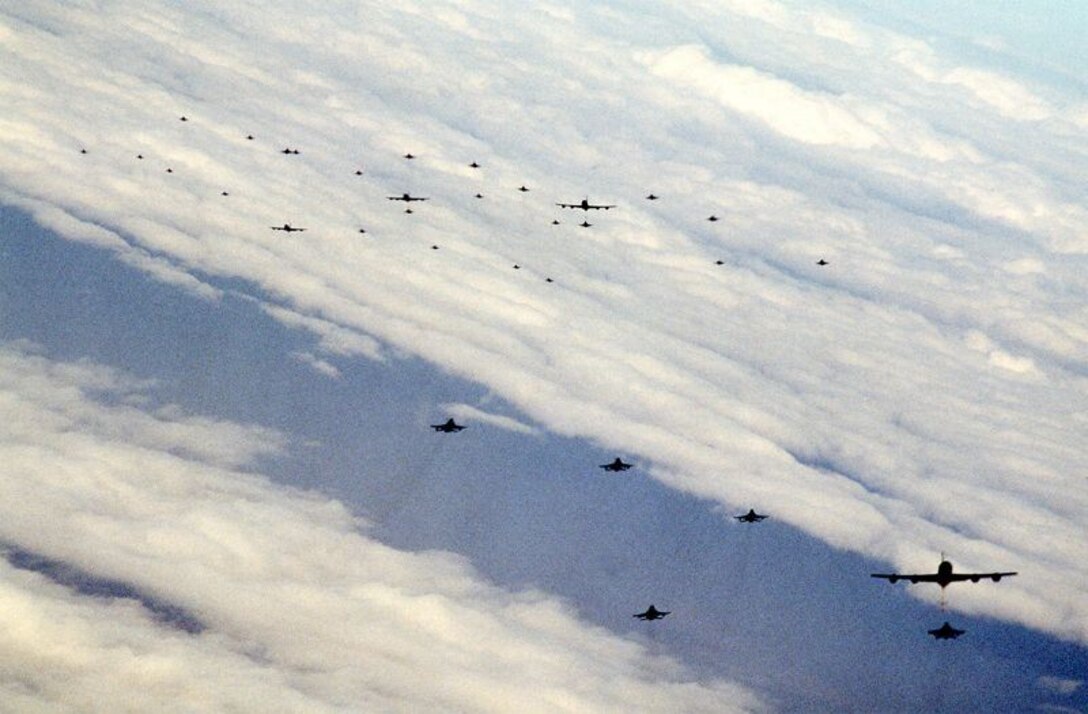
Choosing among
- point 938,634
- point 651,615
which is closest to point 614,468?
point 651,615

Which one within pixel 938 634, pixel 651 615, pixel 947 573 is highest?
pixel 947 573

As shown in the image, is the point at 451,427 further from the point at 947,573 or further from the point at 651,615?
the point at 947,573

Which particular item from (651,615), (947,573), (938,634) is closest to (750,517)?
(651,615)

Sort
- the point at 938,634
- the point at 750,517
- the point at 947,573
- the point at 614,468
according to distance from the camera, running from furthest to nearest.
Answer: the point at 750,517
the point at 614,468
the point at 938,634
the point at 947,573

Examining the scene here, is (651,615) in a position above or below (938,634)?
below

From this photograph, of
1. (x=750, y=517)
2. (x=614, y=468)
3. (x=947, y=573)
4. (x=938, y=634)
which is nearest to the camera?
(x=947, y=573)

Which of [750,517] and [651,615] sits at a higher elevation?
[750,517]

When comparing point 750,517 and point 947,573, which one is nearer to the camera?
point 947,573

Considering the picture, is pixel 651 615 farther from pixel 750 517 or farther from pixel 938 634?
pixel 938 634

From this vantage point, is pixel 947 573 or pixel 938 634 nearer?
pixel 947 573
